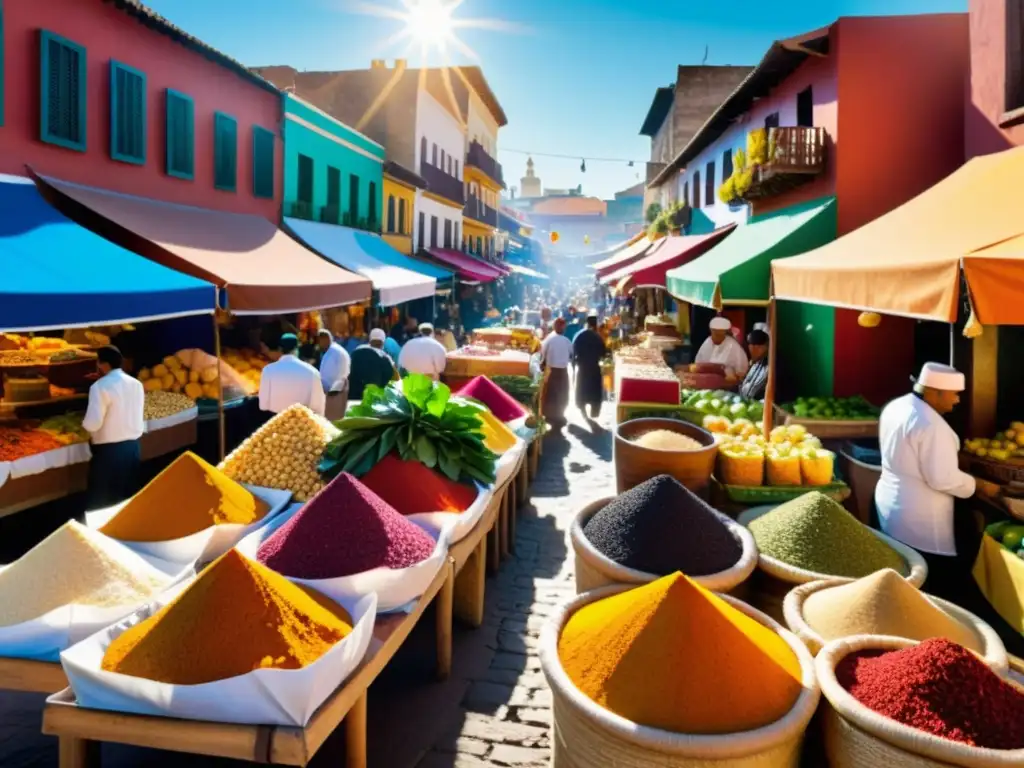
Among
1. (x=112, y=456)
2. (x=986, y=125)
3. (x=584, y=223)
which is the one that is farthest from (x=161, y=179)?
(x=584, y=223)

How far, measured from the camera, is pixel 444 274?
22578 mm

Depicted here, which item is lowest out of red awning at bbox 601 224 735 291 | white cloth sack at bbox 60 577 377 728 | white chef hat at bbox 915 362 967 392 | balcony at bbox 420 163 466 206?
white cloth sack at bbox 60 577 377 728

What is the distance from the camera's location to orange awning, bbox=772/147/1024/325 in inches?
143

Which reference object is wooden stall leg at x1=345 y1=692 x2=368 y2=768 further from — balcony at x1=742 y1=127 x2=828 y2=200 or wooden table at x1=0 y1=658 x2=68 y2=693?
balcony at x1=742 y1=127 x2=828 y2=200

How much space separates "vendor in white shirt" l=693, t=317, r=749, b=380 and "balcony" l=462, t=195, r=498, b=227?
84.7 feet

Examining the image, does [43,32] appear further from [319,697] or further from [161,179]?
[319,697]

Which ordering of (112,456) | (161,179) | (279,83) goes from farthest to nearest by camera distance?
1. (279,83)
2. (161,179)
3. (112,456)

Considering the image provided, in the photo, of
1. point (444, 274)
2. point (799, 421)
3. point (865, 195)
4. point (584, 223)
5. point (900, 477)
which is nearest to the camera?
point (900, 477)

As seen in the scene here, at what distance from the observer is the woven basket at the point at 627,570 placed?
337 centimetres

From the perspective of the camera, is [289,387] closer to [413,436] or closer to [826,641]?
[413,436]

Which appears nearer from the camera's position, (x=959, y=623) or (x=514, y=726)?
(x=959, y=623)

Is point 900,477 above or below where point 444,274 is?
below

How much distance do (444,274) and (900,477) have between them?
1877 cm

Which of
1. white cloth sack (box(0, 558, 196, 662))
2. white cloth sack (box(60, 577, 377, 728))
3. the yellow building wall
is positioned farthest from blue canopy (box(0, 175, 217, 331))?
the yellow building wall
